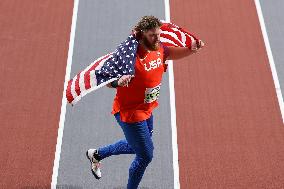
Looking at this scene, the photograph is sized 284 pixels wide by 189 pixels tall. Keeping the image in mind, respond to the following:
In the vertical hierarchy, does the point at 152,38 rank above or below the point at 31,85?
above

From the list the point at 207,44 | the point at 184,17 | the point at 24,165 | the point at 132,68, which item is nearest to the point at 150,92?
the point at 132,68

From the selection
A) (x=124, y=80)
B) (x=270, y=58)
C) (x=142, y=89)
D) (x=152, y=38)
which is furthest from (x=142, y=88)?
(x=270, y=58)

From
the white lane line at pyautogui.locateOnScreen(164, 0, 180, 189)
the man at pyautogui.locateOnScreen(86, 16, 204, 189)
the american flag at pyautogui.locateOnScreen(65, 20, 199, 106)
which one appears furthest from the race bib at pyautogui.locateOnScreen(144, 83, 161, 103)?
the white lane line at pyautogui.locateOnScreen(164, 0, 180, 189)

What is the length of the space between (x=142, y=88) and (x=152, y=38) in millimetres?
518

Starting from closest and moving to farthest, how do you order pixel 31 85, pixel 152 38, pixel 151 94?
pixel 152 38 < pixel 151 94 < pixel 31 85

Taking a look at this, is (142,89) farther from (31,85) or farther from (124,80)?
(31,85)

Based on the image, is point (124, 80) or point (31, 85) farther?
point (31, 85)

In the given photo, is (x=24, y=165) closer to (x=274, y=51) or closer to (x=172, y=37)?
(x=172, y=37)

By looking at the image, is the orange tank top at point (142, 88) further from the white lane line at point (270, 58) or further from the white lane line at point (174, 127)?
the white lane line at point (270, 58)

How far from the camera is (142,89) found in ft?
16.5

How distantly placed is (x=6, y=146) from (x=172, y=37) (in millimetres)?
2579

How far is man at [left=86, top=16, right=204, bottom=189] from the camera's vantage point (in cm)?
483

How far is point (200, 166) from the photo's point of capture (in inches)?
249

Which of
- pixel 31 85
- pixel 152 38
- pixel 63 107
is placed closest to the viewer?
pixel 152 38
